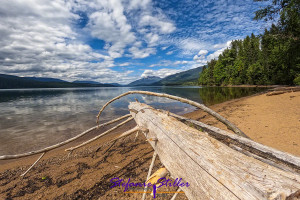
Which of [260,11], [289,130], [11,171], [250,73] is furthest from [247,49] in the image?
[11,171]

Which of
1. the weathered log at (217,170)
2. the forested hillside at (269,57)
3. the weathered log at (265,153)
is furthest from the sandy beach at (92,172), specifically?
the forested hillside at (269,57)

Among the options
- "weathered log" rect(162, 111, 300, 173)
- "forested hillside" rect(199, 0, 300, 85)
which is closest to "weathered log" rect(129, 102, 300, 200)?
"weathered log" rect(162, 111, 300, 173)

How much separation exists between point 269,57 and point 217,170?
186 feet

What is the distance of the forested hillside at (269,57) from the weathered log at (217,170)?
56.8 feet

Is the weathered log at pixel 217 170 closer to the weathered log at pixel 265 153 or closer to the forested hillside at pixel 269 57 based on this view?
the weathered log at pixel 265 153

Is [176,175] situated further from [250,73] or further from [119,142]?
[250,73]

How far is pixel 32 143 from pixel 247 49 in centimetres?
7225

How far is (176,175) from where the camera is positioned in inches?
78.8

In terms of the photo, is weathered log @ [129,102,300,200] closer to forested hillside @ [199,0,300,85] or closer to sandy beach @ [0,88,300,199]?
sandy beach @ [0,88,300,199]

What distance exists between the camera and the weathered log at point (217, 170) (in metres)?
1.02

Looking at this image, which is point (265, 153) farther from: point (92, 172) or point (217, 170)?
point (92, 172)

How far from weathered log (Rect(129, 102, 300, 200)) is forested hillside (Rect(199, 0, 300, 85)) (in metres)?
17.3

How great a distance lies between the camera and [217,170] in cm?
134

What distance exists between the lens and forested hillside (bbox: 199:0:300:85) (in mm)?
13266
